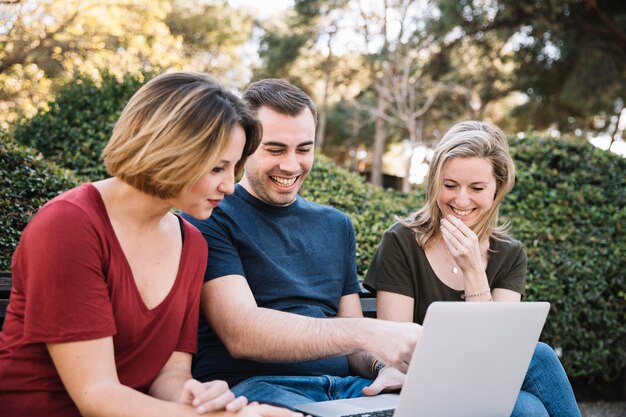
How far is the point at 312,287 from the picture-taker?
2.72 m

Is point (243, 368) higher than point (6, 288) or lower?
A: lower

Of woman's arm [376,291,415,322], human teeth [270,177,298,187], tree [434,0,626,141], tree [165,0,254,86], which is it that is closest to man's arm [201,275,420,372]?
human teeth [270,177,298,187]

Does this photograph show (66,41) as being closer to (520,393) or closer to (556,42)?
(556,42)

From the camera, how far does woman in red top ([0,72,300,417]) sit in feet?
5.62

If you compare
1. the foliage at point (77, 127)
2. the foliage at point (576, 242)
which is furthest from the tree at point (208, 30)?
the foliage at point (576, 242)

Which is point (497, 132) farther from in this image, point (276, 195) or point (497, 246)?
point (276, 195)

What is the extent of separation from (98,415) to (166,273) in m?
0.50

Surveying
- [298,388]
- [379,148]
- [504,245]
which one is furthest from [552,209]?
[379,148]

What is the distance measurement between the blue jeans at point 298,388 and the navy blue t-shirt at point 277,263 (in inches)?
2.8

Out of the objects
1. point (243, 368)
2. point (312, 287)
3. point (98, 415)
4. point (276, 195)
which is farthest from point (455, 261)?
point (98, 415)

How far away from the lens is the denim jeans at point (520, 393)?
2.30 m

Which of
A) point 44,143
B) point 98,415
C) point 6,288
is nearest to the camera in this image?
point 98,415

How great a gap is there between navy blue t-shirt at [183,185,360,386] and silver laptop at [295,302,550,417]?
0.49 m

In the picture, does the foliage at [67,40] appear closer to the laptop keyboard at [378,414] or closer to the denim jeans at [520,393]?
the denim jeans at [520,393]
